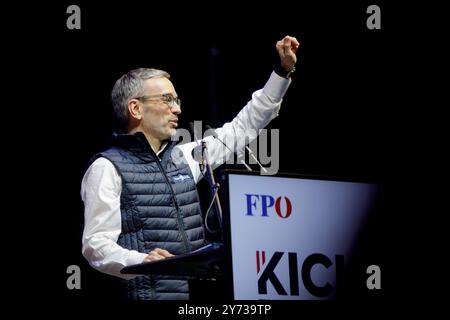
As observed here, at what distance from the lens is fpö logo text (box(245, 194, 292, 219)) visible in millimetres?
2004

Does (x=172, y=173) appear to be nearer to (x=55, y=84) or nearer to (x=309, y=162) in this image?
(x=55, y=84)

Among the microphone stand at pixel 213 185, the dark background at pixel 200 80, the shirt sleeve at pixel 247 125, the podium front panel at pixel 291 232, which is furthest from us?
the dark background at pixel 200 80

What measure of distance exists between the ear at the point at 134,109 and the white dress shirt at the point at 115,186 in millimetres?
202

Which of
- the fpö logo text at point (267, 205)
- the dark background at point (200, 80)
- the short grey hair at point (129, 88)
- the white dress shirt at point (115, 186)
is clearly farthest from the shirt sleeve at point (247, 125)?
the fpö logo text at point (267, 205)

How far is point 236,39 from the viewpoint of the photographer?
167 inches

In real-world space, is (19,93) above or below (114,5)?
below

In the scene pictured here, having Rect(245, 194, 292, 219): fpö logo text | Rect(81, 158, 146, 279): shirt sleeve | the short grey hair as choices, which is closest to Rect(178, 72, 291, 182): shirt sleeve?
the short grey hair

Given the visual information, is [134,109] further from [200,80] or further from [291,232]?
[200,80]

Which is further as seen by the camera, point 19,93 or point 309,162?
point 309,162

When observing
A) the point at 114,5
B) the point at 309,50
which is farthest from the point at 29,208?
the point at 309,50

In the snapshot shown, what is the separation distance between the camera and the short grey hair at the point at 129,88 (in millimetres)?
2914

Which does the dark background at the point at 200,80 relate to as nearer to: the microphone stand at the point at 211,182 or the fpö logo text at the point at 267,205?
the microphone stand at the point at 211,182

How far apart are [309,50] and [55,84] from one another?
4.58 ft

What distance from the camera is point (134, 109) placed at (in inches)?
114
